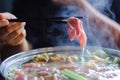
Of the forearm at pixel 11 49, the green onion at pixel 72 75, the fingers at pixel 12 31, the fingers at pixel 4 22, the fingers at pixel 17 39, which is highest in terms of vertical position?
the fingers at pixel 4 22

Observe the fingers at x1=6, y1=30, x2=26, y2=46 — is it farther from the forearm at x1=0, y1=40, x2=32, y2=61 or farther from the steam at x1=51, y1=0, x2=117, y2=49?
the steam at x1=51, y1=0, x2=117, y2=49

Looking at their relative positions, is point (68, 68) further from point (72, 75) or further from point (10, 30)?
point (10, 30)

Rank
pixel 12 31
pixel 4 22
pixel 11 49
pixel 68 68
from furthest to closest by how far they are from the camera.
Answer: pixel 11 49 → pixel 12 31 → pixel 4 22 → pixel 68 68

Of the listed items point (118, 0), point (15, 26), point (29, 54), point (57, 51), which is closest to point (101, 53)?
point (57, 51)

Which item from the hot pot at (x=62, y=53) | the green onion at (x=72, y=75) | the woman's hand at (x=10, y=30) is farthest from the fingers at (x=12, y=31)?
the green onion at (x=72, y=75)

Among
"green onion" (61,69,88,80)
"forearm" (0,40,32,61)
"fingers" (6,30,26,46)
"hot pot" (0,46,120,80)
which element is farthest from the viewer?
"forearm" (0,40,32,61)

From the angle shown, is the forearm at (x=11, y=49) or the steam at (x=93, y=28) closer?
the forearm at (x=11, y=49)

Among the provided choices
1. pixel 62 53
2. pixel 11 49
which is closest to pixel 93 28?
pixel 62 53

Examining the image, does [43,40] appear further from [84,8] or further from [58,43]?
[84,8]

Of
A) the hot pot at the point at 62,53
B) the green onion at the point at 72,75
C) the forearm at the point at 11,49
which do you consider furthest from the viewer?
the forearm at the point at 11,49

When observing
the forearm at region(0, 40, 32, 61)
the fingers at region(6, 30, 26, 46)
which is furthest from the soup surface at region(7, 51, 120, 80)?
the forearm at region(0, 40, 32, 61)

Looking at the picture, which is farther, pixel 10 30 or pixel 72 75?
pixel 10 30

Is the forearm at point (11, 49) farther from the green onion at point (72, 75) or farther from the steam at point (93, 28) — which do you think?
the green onion at point (72, 75)

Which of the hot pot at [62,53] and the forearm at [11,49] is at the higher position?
the hot pot at [62,53]
